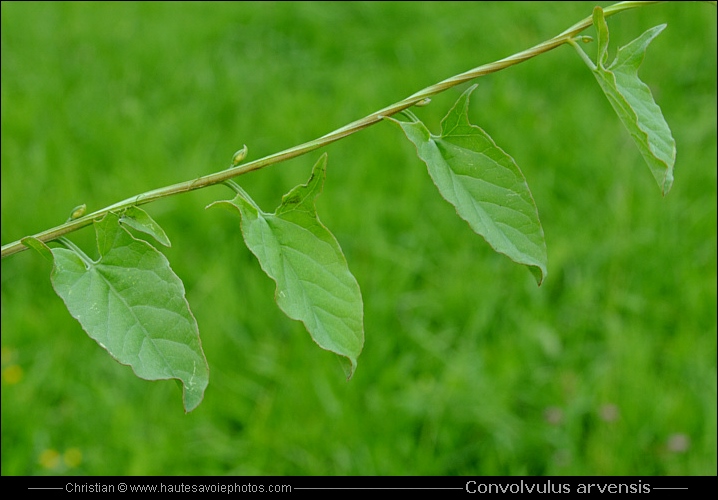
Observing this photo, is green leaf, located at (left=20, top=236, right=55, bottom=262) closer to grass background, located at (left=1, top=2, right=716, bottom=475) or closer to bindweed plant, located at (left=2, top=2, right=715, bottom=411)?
bindweed plant, located at (left=2, top=2, right=715, bottom=411)

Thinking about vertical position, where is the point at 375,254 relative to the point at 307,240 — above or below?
below

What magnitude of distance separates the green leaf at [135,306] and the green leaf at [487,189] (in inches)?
6.5

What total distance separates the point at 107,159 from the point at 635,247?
190 cm

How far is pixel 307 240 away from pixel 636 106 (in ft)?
0.69

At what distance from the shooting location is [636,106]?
0.48m

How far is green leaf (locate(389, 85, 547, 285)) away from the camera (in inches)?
18.6

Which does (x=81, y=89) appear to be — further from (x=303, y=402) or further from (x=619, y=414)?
(x=619, y=414)

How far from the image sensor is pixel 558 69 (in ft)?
11.3

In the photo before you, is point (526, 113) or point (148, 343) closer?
point (148, 343)

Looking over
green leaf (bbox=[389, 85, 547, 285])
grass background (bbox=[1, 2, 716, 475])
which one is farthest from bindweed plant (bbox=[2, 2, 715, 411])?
grass background (bbox=[1, 2, 716, 475])

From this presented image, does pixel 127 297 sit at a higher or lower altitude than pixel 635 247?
higher

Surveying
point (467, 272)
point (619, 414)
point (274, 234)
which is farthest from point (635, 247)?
point (274, 234)

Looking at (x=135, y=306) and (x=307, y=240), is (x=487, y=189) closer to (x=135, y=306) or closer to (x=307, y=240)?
(x=307, y=240)

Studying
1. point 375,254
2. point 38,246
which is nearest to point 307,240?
point 38,246
